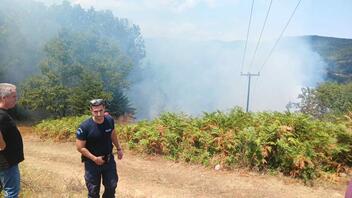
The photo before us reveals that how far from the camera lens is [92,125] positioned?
5406 mm

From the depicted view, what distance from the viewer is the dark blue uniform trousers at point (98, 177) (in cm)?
548

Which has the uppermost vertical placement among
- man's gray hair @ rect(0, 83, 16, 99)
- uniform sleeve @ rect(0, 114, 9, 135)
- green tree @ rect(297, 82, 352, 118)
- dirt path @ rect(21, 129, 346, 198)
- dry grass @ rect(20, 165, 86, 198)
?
man's gray hair @ rect(0, 83, 16, 99)

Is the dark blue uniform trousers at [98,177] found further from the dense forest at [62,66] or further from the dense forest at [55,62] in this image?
the dense forest at [55,62]

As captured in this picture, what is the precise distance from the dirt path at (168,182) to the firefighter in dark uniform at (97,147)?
1.53m

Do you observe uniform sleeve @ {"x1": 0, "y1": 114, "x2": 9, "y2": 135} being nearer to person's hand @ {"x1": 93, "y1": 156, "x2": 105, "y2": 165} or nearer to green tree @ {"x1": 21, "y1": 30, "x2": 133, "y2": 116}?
person's hand @ {"x1": 93, "y1": 156, "x2": 105, "y2": 165}

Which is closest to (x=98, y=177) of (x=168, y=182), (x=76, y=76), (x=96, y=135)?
(x=96, y=135)

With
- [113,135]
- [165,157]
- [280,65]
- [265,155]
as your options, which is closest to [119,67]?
[165,157]

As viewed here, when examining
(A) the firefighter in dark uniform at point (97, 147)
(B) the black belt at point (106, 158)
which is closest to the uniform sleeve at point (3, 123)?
(A) the firefighter in dark uniform at point (97, 147)

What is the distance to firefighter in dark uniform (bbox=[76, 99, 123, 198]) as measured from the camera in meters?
5.37

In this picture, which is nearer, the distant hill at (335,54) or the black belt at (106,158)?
the black belt at (106,158)

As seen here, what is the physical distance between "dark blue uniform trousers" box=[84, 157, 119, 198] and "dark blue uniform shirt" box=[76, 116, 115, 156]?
0.62 ft

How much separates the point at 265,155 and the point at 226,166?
3.35 feet

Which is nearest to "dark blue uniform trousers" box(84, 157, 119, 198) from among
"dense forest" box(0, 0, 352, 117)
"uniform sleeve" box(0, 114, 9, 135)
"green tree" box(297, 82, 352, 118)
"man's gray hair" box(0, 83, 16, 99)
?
"uniform sleeve" box(0, 114, 9, 135)

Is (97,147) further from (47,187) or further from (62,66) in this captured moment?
(62,66)
